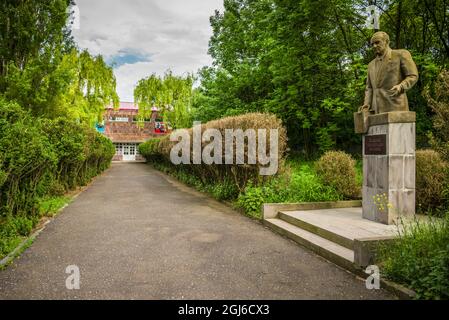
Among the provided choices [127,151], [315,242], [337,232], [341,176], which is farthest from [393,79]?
[127,151]

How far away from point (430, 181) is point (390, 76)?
242 cm

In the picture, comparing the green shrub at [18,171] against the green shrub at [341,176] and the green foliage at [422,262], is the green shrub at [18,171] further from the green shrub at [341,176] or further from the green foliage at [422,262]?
the green shrub at [341,176]

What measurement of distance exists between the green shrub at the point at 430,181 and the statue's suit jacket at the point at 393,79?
5.01 feet

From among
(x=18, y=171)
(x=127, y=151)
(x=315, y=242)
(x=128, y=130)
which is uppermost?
(x=128, y=130)

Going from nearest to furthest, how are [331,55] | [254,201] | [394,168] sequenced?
[394,168] → [254,201] → [331,55]

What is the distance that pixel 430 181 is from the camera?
690 centimetres

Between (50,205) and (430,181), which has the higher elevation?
(430,181)

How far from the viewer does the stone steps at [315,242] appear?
4508 mm

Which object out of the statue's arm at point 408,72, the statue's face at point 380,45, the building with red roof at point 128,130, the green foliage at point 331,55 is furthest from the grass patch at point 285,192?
the building with red roof at point 128,130

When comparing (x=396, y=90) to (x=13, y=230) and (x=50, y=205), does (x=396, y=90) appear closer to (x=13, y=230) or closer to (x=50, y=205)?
(x=13, y=230)

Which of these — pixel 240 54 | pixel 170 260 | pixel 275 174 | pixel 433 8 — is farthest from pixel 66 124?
pixel 240 54

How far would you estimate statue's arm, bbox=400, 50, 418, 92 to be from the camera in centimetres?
616

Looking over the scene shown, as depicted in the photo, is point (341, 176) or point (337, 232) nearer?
point (337, 232)

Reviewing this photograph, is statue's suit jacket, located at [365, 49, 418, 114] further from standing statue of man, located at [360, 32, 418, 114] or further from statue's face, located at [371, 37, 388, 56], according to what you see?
statue's face, located at [371, 37, 388, 56]
